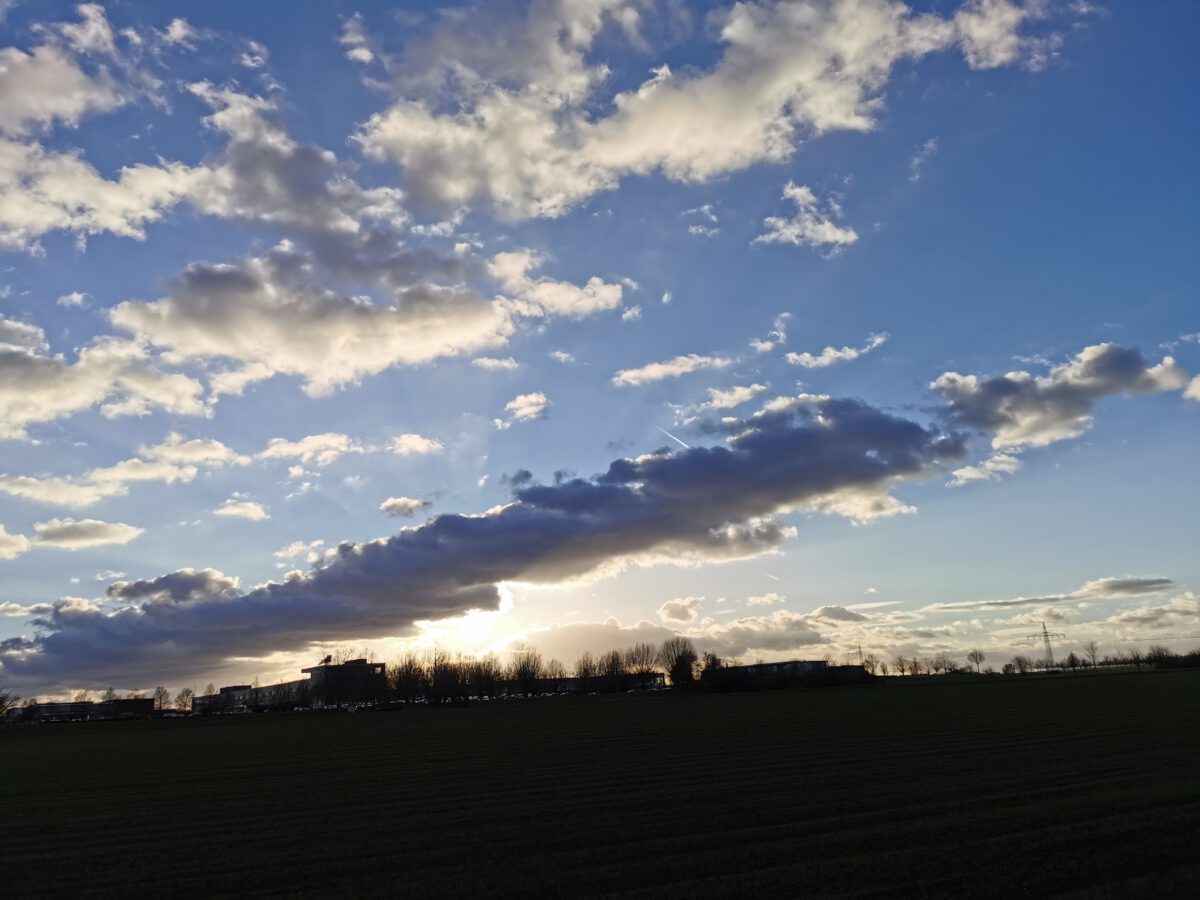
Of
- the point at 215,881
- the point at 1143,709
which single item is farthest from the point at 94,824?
the point at 1143,709

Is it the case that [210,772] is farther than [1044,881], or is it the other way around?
[210,772]

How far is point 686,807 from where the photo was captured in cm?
2405

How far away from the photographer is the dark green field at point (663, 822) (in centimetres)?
1598

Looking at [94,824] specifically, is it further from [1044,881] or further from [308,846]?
[1044,881]

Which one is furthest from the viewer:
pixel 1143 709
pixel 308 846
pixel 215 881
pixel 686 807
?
pixel 1143 709

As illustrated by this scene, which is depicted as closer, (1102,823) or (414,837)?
(1102,823)

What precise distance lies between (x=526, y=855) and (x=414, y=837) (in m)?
4.72

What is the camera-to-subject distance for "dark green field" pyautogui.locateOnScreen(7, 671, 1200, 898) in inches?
629

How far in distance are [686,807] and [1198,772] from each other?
17.6 meters

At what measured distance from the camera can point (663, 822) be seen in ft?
71.3

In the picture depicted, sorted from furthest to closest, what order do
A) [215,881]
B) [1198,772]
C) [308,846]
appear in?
[1198,772], [308,846], [215,881]

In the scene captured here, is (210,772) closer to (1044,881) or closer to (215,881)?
(215,881)

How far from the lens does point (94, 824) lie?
2797 centimetres

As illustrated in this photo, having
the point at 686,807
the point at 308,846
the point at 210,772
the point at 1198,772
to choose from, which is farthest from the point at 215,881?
the point at 210,772
